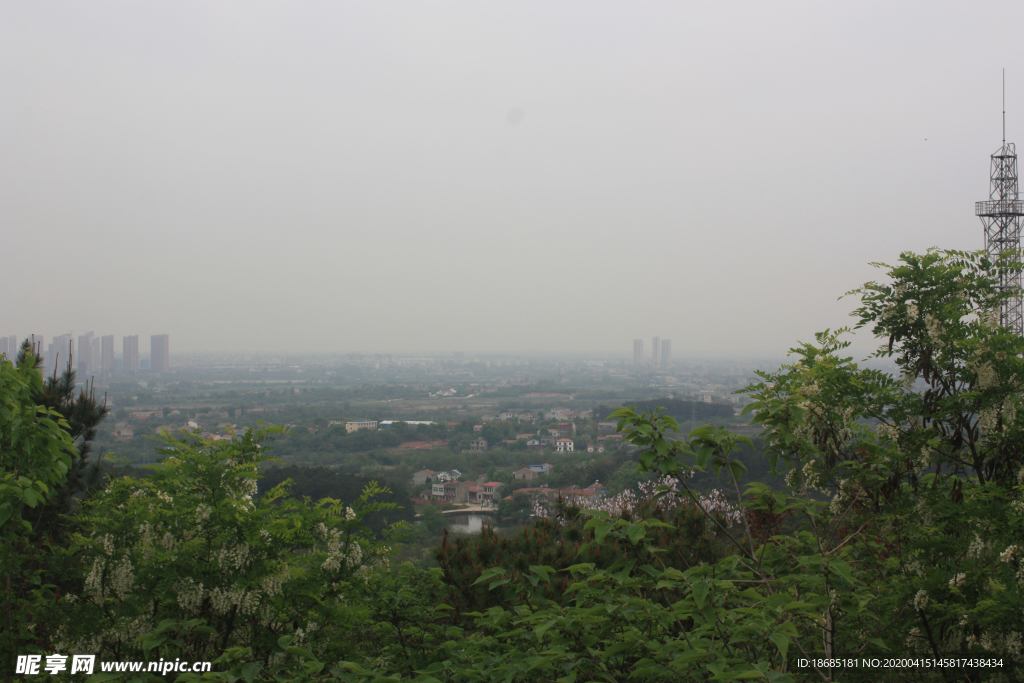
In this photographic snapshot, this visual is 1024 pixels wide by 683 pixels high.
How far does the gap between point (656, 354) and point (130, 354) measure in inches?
1800

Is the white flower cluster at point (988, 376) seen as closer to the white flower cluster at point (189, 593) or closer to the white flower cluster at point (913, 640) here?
the white flower cluster at point (913, 640)

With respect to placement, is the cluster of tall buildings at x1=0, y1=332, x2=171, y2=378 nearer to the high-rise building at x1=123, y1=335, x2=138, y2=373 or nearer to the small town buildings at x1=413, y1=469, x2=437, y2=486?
the high-rise building at x1=123, y1=335, x2=138, y2=373

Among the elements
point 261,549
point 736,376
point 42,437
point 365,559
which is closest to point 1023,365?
point 365,559

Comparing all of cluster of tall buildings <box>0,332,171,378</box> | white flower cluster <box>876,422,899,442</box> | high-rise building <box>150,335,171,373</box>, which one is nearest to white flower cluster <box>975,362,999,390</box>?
white flower cluster <box>876,422,899,442</box>

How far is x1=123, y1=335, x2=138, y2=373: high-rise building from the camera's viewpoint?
39547 mm

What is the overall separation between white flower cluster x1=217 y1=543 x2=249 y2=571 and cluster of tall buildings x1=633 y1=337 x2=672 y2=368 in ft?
165

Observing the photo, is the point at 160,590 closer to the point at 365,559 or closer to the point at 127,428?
the point at 365,559

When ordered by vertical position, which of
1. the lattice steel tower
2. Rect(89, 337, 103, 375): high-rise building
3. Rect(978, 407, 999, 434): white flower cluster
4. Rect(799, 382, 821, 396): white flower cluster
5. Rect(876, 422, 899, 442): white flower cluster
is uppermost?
the lattice steel tower

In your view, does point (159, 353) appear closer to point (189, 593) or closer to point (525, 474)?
point (525, 474)

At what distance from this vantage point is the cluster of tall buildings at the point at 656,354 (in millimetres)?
52438

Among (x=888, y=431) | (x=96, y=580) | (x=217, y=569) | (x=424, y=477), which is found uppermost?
(x=888, y=431)

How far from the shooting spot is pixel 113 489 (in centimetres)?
342

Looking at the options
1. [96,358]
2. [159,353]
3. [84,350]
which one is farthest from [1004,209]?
[159,353]

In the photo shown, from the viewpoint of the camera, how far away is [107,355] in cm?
3734
